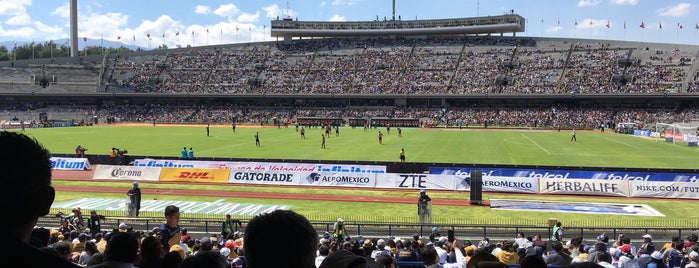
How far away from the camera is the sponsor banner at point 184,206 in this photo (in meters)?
23.8

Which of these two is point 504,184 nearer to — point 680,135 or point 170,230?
point 170,230

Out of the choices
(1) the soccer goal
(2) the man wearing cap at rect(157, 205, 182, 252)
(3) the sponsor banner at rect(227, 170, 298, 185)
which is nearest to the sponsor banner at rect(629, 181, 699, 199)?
(3) the sponsor banner at rect(227, 170, 298, 185)

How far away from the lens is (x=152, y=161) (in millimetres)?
33969

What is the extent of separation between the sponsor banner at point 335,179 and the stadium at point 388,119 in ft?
0.28

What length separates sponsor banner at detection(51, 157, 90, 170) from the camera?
116ft

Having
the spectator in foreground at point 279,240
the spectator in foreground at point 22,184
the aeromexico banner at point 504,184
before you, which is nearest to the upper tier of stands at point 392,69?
the aeromexico banner at point 504,184

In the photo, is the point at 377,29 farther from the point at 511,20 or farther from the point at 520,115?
the point at 520,115

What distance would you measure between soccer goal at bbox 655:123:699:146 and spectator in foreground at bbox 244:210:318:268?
62027mm

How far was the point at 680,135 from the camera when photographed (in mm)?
58531

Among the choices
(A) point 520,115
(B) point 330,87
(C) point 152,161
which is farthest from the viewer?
(B) point 330,87

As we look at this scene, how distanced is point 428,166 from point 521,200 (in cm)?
641

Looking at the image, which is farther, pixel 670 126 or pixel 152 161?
pixel 670 126

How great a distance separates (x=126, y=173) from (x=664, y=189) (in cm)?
3103

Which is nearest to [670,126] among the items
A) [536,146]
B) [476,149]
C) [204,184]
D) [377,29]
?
[536,146]
